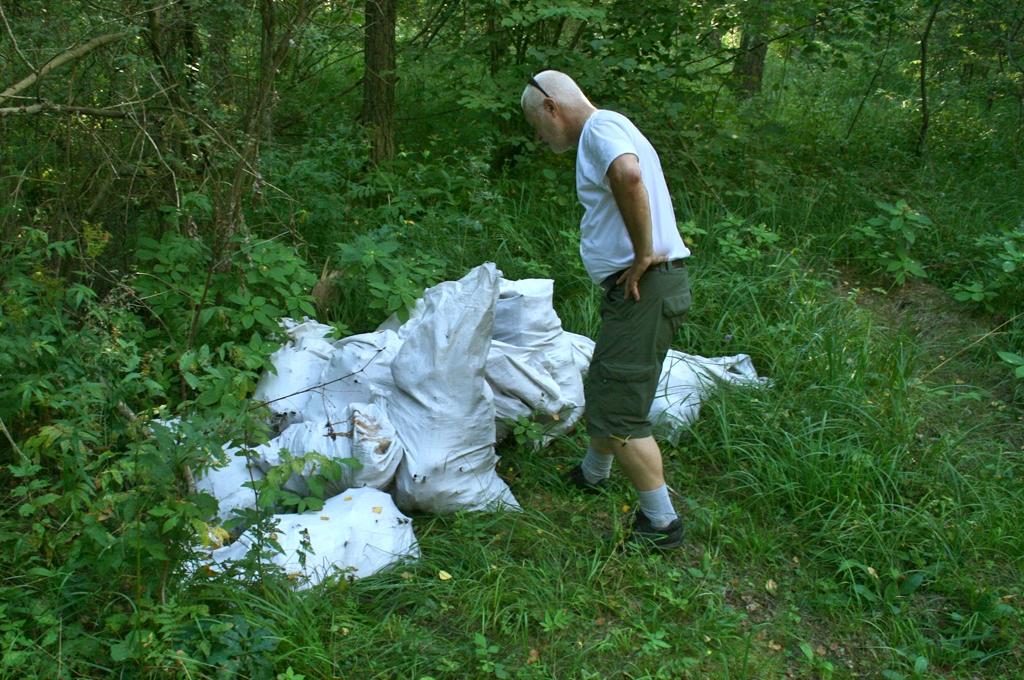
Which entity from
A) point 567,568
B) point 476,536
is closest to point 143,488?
point 476,536

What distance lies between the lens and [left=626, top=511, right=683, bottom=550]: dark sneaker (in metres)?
3.07

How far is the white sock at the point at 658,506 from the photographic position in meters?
3.06

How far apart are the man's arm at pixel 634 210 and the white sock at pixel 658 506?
693mm

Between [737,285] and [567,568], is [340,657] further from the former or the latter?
[737,285]

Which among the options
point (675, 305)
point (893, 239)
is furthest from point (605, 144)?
point (893, 239)

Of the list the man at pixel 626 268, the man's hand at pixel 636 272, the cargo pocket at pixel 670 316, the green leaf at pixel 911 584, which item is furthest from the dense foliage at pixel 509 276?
the man's hand at pixel 636 272

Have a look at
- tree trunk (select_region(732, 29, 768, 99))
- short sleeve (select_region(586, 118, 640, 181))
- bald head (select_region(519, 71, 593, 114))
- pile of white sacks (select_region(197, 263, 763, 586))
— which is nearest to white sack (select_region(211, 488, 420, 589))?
pile of white sacks (select_region(197, 263, 763, 586))

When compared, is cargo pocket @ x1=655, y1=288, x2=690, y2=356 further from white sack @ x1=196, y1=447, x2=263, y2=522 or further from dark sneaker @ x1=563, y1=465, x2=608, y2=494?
white sack @ x1=196, y1=447, x2=263, y2=522

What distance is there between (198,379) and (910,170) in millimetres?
5026

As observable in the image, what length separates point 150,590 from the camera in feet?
7.84

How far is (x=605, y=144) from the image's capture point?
274cm

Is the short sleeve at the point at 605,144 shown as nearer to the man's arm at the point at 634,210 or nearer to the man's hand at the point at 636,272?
the man's arm at the point at 634,210

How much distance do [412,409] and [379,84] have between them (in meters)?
2.91

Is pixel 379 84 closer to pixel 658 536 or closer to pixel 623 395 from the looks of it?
pixel 623 395
